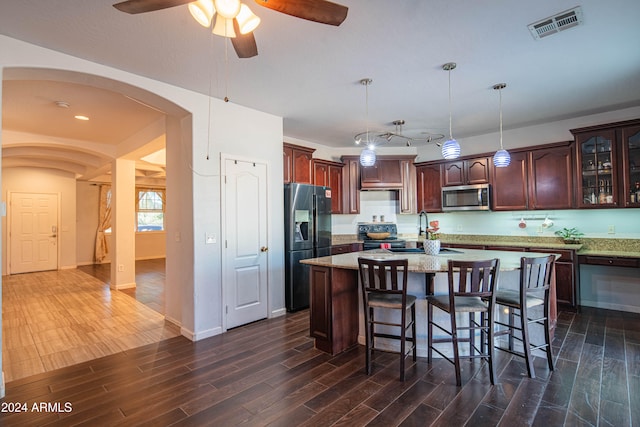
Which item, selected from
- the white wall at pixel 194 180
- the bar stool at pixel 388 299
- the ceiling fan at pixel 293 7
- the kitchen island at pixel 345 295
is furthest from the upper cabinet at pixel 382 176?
the ceiling fan at pixel 293 7

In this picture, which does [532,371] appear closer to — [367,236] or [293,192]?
[293,192]

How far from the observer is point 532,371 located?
2521mm

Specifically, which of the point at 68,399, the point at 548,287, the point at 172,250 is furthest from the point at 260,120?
the point at 548,287

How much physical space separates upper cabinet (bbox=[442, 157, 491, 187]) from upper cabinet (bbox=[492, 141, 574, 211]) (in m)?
0.16

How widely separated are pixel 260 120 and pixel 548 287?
366 centimetres

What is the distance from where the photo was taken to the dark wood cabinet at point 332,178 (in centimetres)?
556

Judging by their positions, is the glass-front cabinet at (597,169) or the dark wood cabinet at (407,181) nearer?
the glass-front cabinet at (597,169)

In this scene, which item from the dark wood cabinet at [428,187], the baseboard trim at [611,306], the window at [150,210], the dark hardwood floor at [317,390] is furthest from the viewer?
the window at [150,210]

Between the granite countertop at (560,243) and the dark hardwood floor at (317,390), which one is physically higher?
the granite countertop at (560,243)

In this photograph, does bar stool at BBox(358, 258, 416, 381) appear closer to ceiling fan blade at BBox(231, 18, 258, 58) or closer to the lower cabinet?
the lower cabinet

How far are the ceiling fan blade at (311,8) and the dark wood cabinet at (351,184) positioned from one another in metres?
4.34

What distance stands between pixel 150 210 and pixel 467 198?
9.20 meters

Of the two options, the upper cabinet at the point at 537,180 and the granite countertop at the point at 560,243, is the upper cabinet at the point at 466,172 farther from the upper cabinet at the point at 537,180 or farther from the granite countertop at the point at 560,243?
the granite countertop at the point at 560,243

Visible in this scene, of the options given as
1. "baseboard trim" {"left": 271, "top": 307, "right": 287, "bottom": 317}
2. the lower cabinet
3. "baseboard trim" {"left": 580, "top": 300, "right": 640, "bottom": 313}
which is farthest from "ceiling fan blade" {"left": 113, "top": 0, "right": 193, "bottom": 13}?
"baseboard trim" {"left": 580, "top": 300, "right": 640, "bottom": 313}
